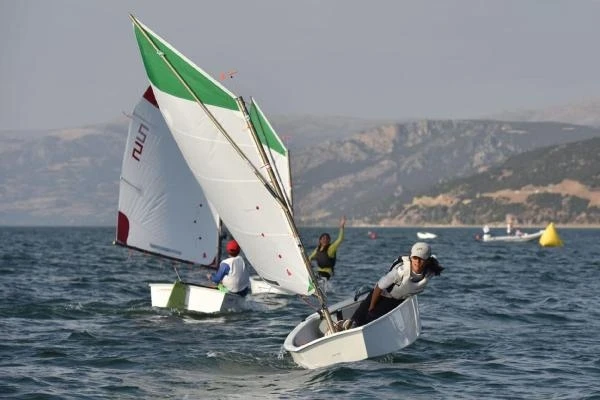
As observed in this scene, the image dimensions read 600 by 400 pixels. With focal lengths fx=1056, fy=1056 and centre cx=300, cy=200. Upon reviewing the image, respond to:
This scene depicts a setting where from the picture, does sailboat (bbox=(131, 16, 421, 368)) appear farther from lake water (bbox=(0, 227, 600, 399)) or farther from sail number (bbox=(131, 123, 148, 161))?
sail number (bbox=(131, 123, 148, 161))

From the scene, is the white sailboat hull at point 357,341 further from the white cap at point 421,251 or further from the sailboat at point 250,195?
the white cap at point 421,251

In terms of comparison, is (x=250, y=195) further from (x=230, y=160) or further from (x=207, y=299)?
(x=207, y=299)

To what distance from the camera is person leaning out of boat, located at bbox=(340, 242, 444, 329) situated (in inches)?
808

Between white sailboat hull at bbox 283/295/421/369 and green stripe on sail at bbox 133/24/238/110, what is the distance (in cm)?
523

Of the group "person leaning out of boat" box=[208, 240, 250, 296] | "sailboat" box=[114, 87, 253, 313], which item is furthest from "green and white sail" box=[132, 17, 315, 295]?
"sailboat" box=[114, 87, 253, 313]

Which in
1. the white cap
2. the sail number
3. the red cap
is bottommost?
the red cap

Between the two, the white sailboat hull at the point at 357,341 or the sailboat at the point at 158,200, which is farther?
the sailboat at the point at 158,200

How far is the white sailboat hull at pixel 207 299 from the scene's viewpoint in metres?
29.0

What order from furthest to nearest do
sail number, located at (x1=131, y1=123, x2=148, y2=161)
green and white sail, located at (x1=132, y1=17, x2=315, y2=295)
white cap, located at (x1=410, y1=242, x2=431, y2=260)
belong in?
1. sail number, located at (x1=131, y1=123, x2=148, y2=161)
2. green and white sail, located at (x1=132, y1=17, x2=315, y2=295)
3. white cap, located at (x1=410, y1=242, x2=431, y2=260)

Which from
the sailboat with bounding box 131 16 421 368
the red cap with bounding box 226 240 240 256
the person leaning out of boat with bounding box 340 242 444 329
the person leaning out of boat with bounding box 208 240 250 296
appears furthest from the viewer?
the person leaning out of boat with bounding box 208 240 250 296

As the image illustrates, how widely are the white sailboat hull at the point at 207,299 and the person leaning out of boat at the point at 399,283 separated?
7773 millimetres

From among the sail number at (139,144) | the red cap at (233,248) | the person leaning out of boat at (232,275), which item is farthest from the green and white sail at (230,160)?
the sail number at (139,144)

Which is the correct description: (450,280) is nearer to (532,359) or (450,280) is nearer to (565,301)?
(565,301)

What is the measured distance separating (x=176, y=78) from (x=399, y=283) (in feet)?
22.4
